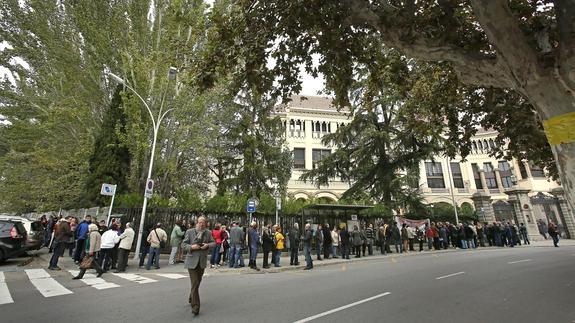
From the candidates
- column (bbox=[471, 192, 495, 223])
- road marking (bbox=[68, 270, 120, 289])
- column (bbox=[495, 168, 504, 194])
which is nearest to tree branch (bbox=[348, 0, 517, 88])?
road marking (bbox=[68, 270, 120, 289])

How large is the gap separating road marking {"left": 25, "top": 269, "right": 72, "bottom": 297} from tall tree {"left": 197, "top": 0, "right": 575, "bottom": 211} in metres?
6.11

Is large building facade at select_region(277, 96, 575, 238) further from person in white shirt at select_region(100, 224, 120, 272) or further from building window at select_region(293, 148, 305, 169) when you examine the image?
person in white shirt at select_region(100, 224, 120, 272)

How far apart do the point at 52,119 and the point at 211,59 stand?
46.8 ft

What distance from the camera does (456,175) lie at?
150 ft

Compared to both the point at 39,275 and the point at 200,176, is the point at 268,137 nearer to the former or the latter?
the point at 200,176

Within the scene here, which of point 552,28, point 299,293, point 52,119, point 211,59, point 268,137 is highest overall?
point 268,137

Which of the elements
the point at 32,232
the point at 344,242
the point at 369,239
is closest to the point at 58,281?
the point at 32,232

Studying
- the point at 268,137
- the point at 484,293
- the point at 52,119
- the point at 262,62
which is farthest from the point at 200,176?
the point at 484,293

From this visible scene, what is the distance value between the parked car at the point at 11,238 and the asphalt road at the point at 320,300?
310 cm

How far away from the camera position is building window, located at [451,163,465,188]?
45.3m

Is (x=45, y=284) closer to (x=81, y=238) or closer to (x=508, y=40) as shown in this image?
(x=81, y=238)

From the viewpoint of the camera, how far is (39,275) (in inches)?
381

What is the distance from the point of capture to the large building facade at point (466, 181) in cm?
3303

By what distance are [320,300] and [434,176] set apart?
42922 mm
